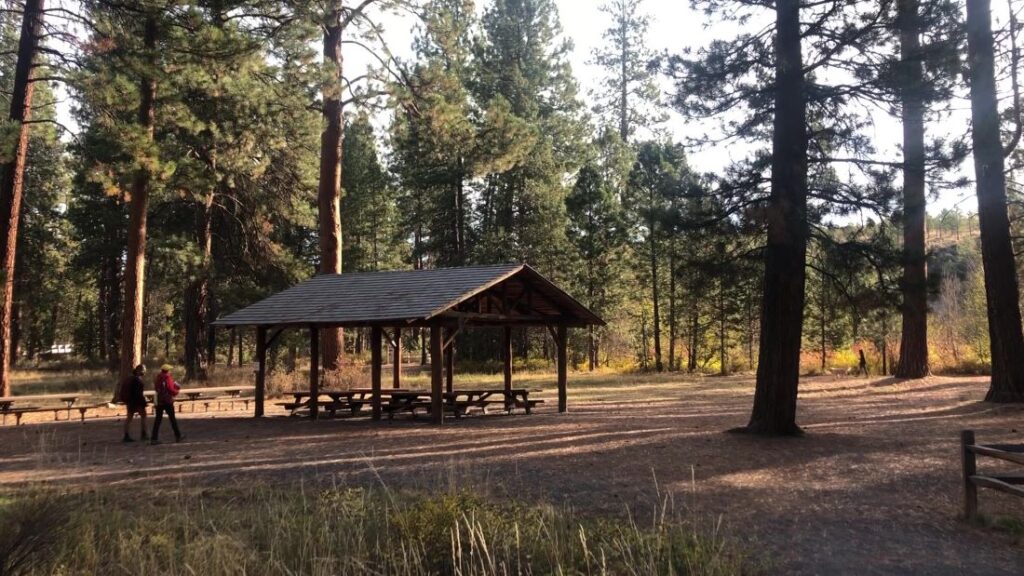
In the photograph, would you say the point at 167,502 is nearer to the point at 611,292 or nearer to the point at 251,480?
the point at 251,480

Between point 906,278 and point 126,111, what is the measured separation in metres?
17.7

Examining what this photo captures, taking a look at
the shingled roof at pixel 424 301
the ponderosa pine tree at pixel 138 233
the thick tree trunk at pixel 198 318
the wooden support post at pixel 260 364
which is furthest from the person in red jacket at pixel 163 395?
the thick tree trunk at pixel 198 318

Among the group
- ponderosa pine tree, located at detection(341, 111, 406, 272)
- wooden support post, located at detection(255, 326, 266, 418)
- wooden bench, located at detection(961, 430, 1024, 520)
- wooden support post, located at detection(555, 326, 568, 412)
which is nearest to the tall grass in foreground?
wooden bench, located at detection(961, 430, 1024, 520)

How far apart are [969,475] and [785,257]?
5807 millimetres

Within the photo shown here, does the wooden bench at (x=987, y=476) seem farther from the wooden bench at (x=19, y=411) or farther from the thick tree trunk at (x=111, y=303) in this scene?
the thick tree trunk at (x=111, y=303)

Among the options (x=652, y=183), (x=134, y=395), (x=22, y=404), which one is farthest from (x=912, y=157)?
(x=652, y=183)

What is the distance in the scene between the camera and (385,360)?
54.9m

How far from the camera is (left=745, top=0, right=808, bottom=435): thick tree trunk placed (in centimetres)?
1244

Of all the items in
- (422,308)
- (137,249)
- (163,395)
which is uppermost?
(137,249)

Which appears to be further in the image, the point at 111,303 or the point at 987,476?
the point at 111,303

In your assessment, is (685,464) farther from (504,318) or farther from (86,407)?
(86,407)

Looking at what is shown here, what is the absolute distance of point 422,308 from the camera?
14.7 m

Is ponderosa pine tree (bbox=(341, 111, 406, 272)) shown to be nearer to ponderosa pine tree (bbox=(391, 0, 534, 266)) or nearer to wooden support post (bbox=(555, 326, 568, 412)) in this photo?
ponderosa pine tree (bbox=(391, 0, 534, 266))

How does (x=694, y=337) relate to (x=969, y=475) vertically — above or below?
above
